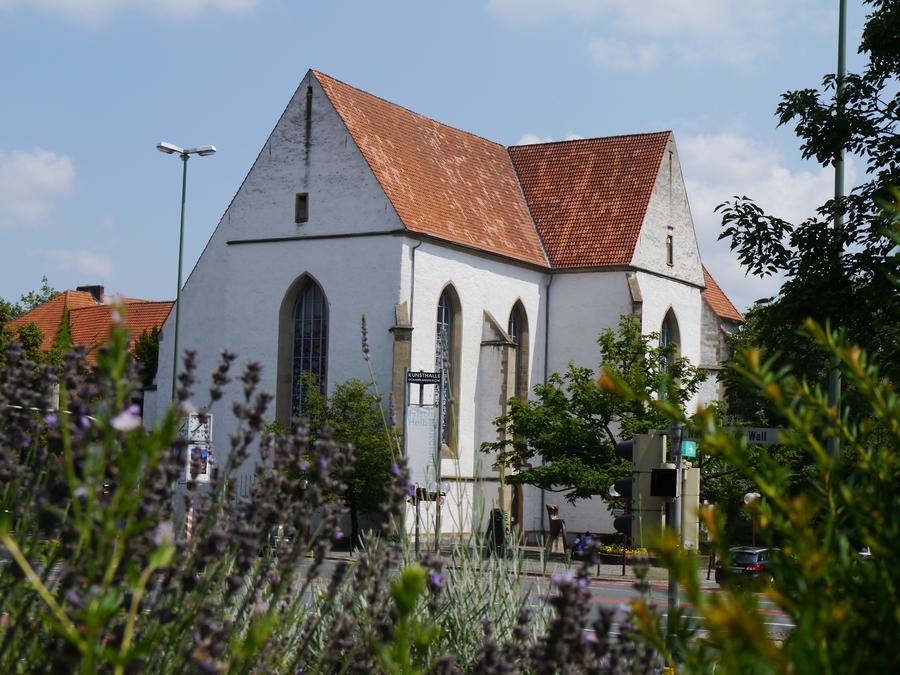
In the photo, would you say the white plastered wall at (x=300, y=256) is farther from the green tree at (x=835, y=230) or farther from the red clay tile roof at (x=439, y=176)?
the green tree at (x=835, y=230)

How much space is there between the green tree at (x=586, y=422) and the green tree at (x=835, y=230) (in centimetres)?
1279

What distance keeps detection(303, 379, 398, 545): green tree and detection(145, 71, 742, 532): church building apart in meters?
0.99

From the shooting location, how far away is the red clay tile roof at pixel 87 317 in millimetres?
50812

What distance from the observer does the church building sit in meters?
32.9

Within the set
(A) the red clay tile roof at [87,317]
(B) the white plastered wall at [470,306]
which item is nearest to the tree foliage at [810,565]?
(B) the white plastered wall at [470,306]

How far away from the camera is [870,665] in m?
1.73

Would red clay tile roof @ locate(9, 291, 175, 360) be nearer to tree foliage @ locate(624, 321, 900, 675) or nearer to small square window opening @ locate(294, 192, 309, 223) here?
small square window opening @ locate(294, 192, 309, 223)

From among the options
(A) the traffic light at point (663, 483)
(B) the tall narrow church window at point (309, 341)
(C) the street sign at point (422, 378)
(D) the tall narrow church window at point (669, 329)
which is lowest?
(A) the traffic light at point (663, 483)

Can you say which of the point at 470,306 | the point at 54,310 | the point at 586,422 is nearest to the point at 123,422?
Answer: the point at 586,422

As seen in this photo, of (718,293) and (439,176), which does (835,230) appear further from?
(718,293)

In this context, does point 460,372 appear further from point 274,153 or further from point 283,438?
point 283,438

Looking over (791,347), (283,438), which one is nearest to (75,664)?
(283,438)

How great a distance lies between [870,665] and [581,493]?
27037 millimetres

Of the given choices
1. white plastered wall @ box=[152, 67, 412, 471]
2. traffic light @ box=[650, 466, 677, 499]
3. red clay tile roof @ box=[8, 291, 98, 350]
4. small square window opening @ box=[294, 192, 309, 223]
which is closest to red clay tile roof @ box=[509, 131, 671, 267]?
white plastered wall @ box=[152, 67, 412, 471]
